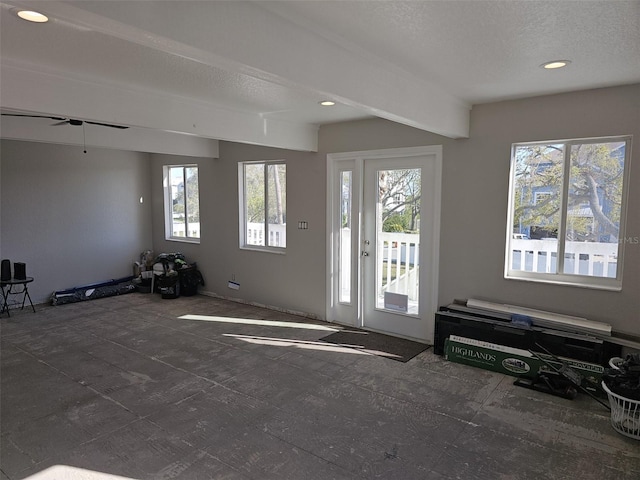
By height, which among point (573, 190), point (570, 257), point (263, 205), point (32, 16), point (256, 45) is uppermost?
point (32, 16)

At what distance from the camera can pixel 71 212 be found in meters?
6.61

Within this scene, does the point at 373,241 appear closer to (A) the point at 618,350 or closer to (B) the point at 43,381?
(A) the point at 618,350

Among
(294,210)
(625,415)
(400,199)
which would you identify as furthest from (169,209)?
(625,415)

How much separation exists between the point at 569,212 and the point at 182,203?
5.88 metres

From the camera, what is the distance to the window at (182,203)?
23.5 ft

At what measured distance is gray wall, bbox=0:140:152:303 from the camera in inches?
237

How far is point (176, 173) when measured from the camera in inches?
290

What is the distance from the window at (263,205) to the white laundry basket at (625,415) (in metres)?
4.08

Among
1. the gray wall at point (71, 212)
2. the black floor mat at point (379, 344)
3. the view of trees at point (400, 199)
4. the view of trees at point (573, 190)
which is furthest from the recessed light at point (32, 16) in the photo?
the gray wall at point (71, 212)

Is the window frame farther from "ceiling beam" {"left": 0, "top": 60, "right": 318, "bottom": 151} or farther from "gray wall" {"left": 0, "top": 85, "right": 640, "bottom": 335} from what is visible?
"ceiling beam" {"left": 0, "top": 60, "right": 318, "bottom": 151}

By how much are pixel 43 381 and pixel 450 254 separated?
13.0 feet

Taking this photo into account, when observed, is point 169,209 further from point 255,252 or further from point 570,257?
point 570,257

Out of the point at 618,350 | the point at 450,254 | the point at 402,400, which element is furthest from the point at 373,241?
the point at 618,350

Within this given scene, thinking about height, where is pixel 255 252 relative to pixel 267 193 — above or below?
below
